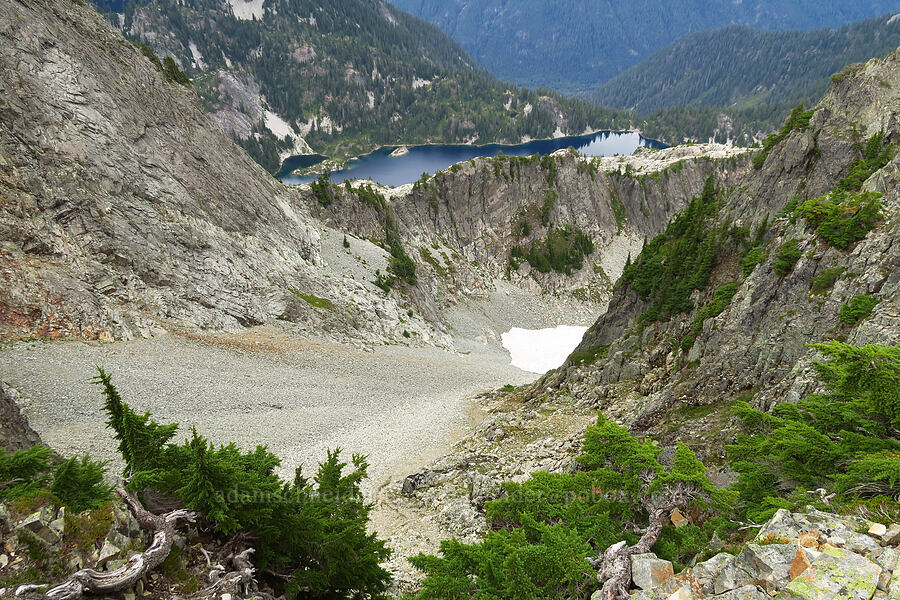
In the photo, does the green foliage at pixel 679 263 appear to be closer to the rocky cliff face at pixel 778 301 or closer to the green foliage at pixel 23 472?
the rocky cliff face at pixel 778 301

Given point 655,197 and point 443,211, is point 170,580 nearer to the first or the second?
point 443,211

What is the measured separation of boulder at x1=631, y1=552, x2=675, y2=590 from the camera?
8477 millimetres

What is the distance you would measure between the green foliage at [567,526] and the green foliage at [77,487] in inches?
287

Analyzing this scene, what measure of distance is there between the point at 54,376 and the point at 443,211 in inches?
2712

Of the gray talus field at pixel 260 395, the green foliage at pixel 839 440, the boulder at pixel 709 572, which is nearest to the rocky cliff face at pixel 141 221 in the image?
the gray talus field at pixel 260 395

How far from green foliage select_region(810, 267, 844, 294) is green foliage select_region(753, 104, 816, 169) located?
56.8 feet

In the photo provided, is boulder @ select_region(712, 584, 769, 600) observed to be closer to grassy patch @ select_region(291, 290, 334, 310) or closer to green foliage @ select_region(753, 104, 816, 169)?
green foliage @ select_region(753, 104, 816, 169)

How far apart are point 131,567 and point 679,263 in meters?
36.6

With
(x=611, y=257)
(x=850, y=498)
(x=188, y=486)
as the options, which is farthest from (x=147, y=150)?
(x=611, y=257)

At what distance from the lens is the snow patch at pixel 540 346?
208ft

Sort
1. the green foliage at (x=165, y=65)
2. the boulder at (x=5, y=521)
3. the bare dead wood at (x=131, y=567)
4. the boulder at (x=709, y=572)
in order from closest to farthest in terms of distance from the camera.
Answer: the bare dead wood at (x=131, y=567) → the boulder at (x=709, y=572) → the boulder at (x=5, y=521) → the green foliage at (x=165, y=65)

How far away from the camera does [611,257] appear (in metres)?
97.7

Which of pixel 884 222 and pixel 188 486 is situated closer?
pixel 188 486

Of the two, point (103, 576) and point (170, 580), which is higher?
point (103, 576)
